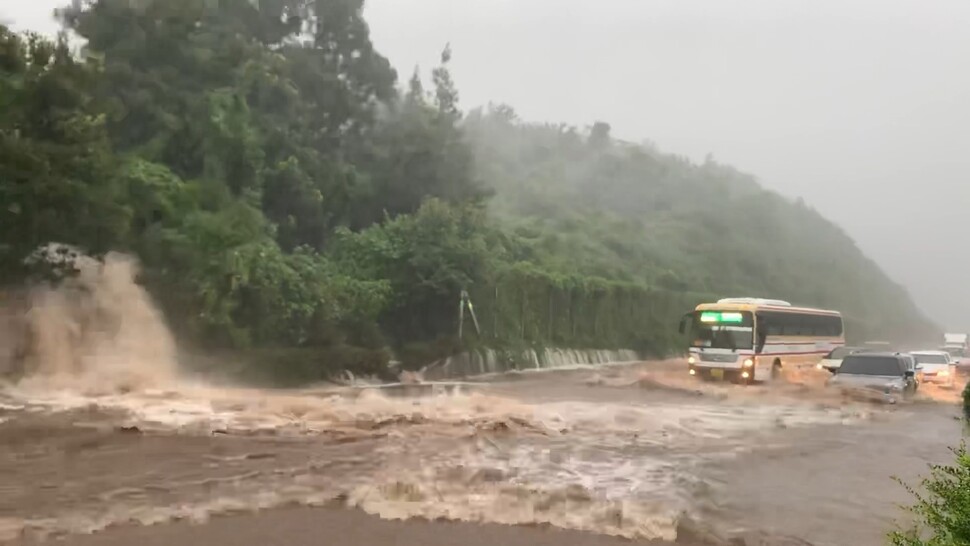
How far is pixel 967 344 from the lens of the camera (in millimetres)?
56094

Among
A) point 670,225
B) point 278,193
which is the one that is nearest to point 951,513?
point 278,193

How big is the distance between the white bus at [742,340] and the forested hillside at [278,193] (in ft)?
27.6

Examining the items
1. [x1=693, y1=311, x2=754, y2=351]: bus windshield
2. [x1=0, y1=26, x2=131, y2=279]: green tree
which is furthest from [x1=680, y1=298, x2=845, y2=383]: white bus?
[x1=0, y1=26, x2=131, y2=279]: green tree

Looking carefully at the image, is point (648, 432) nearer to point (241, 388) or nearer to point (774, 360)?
point (241, 388)

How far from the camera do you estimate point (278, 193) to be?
3300cm

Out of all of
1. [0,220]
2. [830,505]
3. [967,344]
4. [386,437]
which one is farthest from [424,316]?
[967,344]

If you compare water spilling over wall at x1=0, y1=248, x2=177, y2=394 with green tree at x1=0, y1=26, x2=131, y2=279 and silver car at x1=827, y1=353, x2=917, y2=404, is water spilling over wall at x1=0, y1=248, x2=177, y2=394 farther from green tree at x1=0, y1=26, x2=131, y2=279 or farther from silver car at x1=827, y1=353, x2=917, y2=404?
silver car at x1=827, y1=353, x2=917, y2=404

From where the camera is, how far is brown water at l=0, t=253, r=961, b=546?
10125 mm

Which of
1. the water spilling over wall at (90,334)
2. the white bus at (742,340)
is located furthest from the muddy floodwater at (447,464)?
the white bus at (742,340)

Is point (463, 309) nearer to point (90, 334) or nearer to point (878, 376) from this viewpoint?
point (90, 334)

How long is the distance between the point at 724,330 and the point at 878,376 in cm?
559

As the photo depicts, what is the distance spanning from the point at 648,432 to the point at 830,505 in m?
6.82

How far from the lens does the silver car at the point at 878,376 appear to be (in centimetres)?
2519

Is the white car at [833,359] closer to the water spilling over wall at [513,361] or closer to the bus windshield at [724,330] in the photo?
the bus windshield at [724,330]
